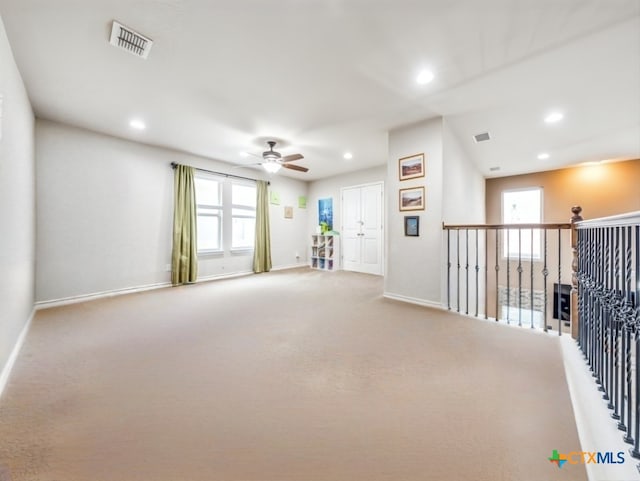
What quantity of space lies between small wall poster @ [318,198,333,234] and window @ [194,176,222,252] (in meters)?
2.71

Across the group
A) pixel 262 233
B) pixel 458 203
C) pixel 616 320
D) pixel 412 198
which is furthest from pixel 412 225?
pixel 262 233

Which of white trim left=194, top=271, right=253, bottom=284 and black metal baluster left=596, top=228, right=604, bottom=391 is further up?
black metal baluster left=596, top=228, right=604, bottom=391

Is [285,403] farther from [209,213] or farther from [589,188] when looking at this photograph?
[589,188]

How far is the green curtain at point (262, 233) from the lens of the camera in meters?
6.14

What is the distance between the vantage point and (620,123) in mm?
3449

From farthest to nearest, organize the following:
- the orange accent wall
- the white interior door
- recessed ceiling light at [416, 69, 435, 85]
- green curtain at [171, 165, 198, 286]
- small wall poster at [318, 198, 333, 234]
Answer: small wall poster at [318, 198, 333, 234] → the white interior door → the orange accent wall → green curtain at [171, 165, 198, 286] → recessed ceiling light at [416, 69, 435, 85]

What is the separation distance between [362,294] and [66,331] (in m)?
3.69

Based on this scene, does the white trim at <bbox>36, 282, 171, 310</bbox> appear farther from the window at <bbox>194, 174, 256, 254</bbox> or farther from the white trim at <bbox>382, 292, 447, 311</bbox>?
the white trim at <bbox>382, 292, 447, 311</bbox>

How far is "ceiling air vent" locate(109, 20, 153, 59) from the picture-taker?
6.39 feet

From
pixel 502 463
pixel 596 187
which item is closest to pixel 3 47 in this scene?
pixel 502 463

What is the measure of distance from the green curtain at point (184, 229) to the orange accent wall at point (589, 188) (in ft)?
24.9

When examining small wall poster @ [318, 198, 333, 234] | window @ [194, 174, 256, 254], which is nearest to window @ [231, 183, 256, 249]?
window @ [194, 174, 256, 254]

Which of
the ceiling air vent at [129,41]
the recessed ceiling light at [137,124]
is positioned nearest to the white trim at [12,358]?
the ceiling air vent at [129,41]

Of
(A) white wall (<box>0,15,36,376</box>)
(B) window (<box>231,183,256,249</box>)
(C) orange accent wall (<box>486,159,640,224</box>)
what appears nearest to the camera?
(A) white wall (<box>0,15,36,376</box>)
